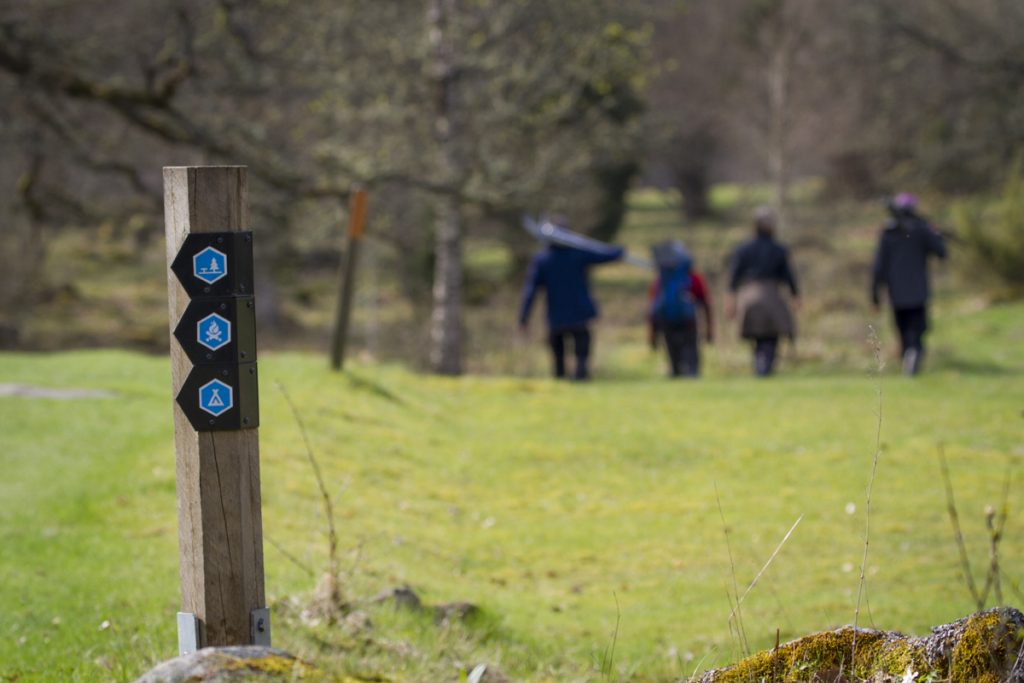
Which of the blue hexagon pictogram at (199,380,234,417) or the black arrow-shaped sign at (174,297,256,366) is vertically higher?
the black arrow-shaped sign at (174,297,256,366)

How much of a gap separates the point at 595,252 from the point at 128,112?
5878mm

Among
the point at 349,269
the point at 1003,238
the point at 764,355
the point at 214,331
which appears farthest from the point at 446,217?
the point at 214,331

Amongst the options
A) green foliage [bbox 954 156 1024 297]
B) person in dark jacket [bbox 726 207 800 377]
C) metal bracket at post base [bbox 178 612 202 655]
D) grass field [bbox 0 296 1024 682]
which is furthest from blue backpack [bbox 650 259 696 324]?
metal bracket at post base [bbox 178 612 202 655]

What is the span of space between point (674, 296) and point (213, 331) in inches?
508

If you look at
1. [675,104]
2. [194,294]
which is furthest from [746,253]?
[675,104]

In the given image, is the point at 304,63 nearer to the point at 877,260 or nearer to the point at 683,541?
the point at 877,260

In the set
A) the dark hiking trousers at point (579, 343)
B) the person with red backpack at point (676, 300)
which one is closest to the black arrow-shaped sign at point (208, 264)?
the dark hiking trousers at point (579, 343)

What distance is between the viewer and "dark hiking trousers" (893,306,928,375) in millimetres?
16203

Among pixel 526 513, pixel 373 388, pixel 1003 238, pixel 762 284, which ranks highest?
pixel 1003 238

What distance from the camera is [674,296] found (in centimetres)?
1681

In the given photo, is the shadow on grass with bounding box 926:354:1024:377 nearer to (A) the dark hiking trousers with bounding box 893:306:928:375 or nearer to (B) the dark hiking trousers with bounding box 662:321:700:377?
(A) the dark hiking trousers with bounding box 893:306:928:375

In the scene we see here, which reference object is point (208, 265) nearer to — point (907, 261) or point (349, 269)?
point (349, 269)

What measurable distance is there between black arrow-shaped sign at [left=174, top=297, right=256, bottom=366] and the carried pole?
349 inches

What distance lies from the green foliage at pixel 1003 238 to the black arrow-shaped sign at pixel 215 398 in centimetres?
2290
